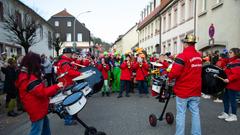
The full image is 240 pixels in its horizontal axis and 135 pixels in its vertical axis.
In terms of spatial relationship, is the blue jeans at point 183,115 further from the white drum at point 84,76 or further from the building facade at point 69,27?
the building facade at point 69,27

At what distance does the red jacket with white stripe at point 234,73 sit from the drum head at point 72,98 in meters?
3.68

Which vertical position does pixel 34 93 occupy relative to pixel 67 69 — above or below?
below

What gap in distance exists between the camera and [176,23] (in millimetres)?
26000

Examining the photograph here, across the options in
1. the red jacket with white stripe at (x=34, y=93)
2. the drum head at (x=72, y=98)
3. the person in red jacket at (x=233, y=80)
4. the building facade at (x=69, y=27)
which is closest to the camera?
the red jacket with white stripe at (x=34, y=93)

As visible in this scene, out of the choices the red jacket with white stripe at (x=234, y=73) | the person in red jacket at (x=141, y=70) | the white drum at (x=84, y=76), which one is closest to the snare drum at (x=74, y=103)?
the white drum at (x=84, y=76)

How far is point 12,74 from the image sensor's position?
8.74m

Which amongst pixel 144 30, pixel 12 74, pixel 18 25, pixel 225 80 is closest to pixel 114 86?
pixel 12 74

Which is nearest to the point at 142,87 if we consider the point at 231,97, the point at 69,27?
the point at 231,97

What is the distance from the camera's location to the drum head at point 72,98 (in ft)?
15.6

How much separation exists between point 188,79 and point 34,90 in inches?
108

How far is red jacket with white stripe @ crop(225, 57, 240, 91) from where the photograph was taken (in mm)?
6609

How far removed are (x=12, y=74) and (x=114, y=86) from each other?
5.89m

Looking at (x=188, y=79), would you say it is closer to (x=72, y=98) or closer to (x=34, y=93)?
(x=72, y=98)

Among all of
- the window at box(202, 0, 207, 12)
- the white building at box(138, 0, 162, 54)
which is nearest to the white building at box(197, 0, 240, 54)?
the window at box(202, 0, 207, 12)
